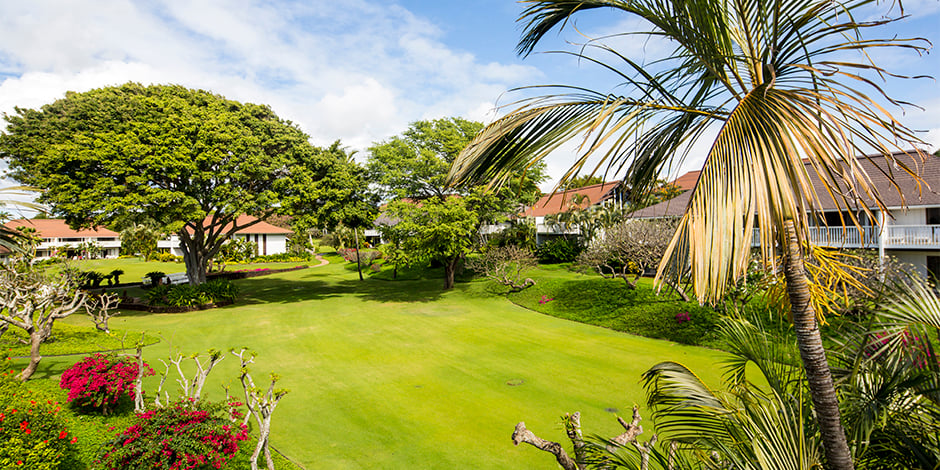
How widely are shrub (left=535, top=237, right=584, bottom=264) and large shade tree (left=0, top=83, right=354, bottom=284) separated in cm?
1521

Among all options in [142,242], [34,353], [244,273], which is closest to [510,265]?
[34,353]

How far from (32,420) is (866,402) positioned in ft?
27.1

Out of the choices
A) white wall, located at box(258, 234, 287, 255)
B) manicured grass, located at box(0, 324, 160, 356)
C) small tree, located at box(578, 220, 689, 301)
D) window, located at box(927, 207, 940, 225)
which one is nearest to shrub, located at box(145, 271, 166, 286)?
manicured grass, located at box(0, 324, 160, 356)

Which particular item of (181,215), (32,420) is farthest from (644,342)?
(181,215)

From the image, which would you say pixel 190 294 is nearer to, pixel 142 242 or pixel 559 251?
pixel 559 251

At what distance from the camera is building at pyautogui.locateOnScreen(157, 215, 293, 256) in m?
45.8

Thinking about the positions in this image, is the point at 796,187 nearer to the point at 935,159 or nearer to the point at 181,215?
the point at 181,215

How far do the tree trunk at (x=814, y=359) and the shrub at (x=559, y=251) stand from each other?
89.2ft

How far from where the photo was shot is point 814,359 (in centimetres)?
214

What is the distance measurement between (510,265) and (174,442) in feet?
60.1

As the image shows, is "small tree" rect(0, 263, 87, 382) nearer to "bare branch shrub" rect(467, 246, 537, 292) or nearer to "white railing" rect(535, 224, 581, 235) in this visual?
"bare branch shrub" rect(467, 246, 537, 292)

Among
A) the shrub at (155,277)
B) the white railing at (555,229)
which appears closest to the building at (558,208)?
the white railing at (555,229)

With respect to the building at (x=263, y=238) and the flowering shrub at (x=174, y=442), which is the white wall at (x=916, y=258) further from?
the building at (x=263, y=238)

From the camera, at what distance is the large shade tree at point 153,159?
53.7ft
